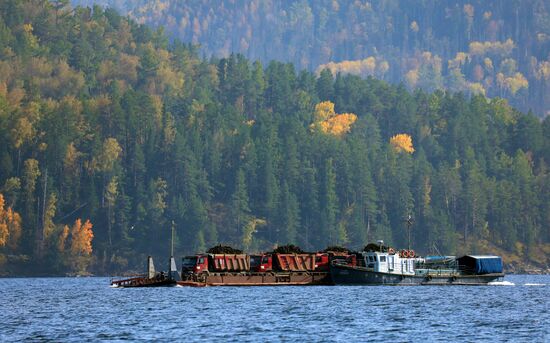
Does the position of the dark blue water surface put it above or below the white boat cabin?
below

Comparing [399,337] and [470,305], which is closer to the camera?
[399,337]

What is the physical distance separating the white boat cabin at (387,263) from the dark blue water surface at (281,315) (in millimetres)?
5432

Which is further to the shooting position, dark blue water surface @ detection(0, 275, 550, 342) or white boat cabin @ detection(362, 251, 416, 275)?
white boat cabin @ detection(362, 251, 416, 275)

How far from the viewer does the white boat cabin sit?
644 ft

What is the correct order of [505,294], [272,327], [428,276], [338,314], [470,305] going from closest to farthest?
1. [272,327]
2. [338,314]
3. [470,305]
4. [505,294]
5. [428,276]

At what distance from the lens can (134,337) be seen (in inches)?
4515

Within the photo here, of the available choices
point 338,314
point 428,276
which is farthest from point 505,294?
point 338,314

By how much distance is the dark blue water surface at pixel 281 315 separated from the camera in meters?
117

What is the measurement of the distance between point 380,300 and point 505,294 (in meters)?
26.1

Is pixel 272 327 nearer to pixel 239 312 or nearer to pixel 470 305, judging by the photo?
pixel 239 312

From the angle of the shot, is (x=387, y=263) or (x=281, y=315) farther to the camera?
(x=387, y=263)

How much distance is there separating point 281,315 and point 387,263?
6003cm

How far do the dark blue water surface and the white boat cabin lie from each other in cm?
543

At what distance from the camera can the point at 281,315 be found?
13925cm
